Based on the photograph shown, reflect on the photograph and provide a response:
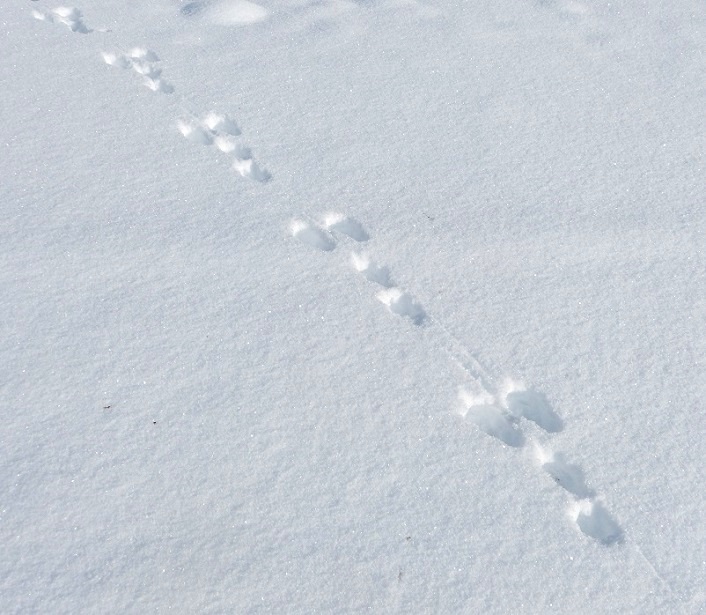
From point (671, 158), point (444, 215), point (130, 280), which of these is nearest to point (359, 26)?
point (444, 215)

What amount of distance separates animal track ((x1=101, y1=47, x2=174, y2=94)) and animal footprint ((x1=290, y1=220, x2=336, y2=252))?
33.8 inches

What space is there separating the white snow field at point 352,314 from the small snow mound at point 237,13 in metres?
0.03

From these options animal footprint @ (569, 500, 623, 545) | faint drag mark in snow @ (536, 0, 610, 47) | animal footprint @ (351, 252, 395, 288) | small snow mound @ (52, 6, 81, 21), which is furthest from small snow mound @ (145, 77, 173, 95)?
animal footprint @ (569, 500, 623, 545)

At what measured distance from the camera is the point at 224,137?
242cm

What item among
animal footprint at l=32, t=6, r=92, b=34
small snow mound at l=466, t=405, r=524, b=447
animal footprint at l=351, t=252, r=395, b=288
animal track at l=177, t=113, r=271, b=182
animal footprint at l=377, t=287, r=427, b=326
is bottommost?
small snow mound at l=466, t=405, r=524, b=447

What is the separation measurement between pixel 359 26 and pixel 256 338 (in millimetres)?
1599

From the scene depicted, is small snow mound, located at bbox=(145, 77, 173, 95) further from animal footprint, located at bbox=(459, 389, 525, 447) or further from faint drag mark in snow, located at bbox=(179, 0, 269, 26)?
animal footprint, located at bbox=(459, 389, 525, 447)

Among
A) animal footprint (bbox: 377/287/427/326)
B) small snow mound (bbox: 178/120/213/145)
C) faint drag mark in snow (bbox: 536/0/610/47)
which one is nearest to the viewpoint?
animal footprint (bbox: 377/287/427/326)

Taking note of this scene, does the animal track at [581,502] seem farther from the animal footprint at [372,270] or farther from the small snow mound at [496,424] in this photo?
the animal footprint at [372,270]

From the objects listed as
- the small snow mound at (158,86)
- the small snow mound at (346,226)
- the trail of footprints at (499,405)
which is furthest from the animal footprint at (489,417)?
the small snow mound at (158,86)

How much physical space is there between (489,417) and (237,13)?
208cm

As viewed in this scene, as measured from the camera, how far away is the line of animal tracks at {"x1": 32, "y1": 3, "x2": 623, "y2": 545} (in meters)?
1.65

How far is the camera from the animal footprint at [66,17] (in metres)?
2.82

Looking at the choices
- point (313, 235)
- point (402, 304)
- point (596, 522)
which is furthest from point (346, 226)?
point (596, 522)
